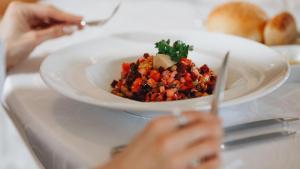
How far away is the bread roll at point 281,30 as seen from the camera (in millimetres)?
1270

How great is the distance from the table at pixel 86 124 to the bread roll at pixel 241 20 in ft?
1.02

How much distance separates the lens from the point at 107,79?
110cm

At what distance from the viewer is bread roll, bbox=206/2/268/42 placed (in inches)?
53.0

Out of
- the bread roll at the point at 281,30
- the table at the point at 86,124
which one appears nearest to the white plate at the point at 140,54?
the table at the point at 86,124

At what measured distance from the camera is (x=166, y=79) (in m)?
0.93

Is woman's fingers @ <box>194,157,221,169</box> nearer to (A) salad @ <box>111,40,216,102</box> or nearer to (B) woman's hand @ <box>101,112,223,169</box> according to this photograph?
(B) woman's hand @ <box>101,112,223,169</box>

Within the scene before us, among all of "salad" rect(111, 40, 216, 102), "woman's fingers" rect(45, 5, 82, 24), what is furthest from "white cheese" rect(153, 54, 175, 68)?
"woman's fingers" rect(45, 5, 82, 24)

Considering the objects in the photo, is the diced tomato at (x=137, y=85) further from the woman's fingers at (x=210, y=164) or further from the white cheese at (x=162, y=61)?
the woman's fingers at (x=210, y=164)

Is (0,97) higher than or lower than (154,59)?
lower

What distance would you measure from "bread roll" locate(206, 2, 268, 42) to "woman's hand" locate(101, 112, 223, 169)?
33.5 inches

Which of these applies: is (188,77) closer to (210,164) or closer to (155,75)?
(155,75)

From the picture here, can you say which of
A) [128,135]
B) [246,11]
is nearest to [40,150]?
[128,135]

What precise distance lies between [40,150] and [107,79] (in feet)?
0.92

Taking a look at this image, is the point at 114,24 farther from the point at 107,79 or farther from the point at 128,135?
the point at 128,135
